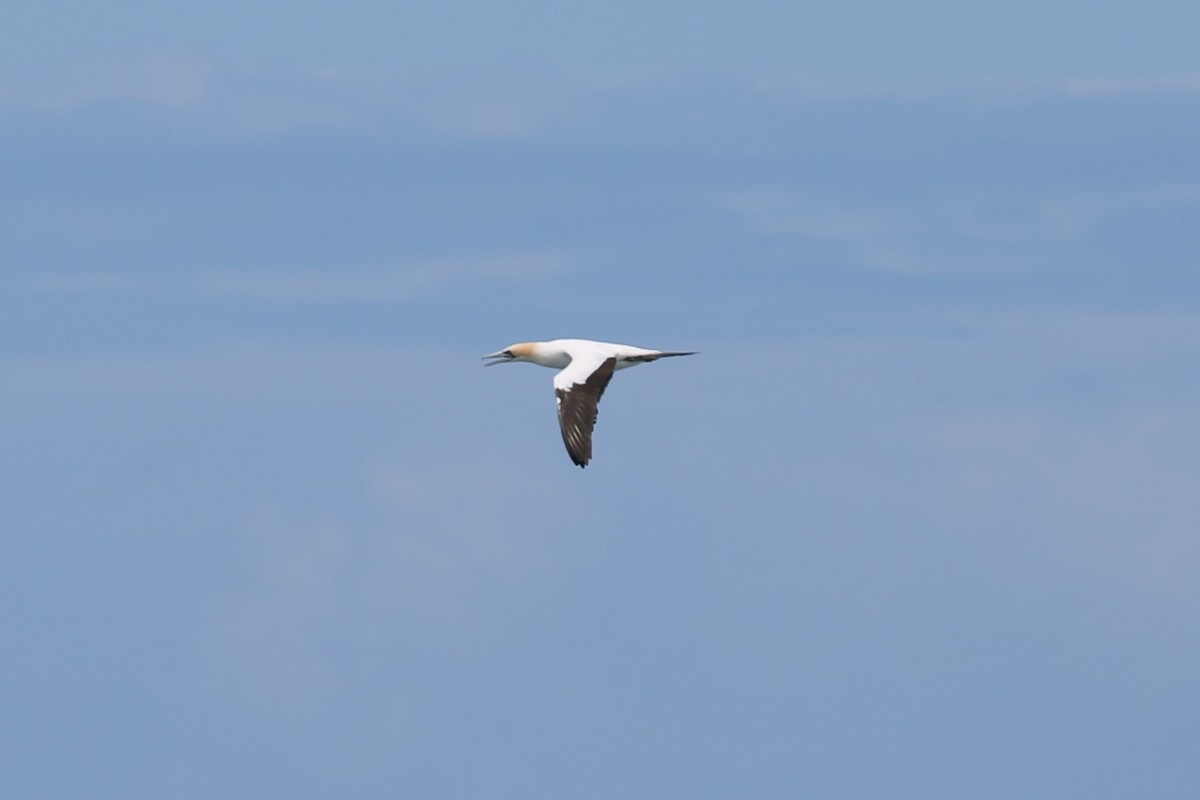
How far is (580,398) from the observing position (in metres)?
Result: 51.2

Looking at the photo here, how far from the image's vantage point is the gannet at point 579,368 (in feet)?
164

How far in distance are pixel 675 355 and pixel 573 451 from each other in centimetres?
526

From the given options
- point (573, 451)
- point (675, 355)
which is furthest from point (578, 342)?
point (573, 451)

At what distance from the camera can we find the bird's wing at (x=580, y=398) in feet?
164

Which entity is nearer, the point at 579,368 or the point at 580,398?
the point at 580,398

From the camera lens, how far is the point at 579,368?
53.0 meters

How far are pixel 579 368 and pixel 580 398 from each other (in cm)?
190

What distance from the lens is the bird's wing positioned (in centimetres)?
4991

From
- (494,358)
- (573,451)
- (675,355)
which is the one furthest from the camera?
(494,358)

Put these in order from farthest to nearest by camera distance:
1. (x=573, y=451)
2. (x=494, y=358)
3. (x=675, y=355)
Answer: (x=494, y=358), (x=675, y=355), (x=573, y=451)

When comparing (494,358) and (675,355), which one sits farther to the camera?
(494,358)

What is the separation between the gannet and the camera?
164ft

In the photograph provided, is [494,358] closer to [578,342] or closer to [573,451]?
[578,342]

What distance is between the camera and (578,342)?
5603 cm
